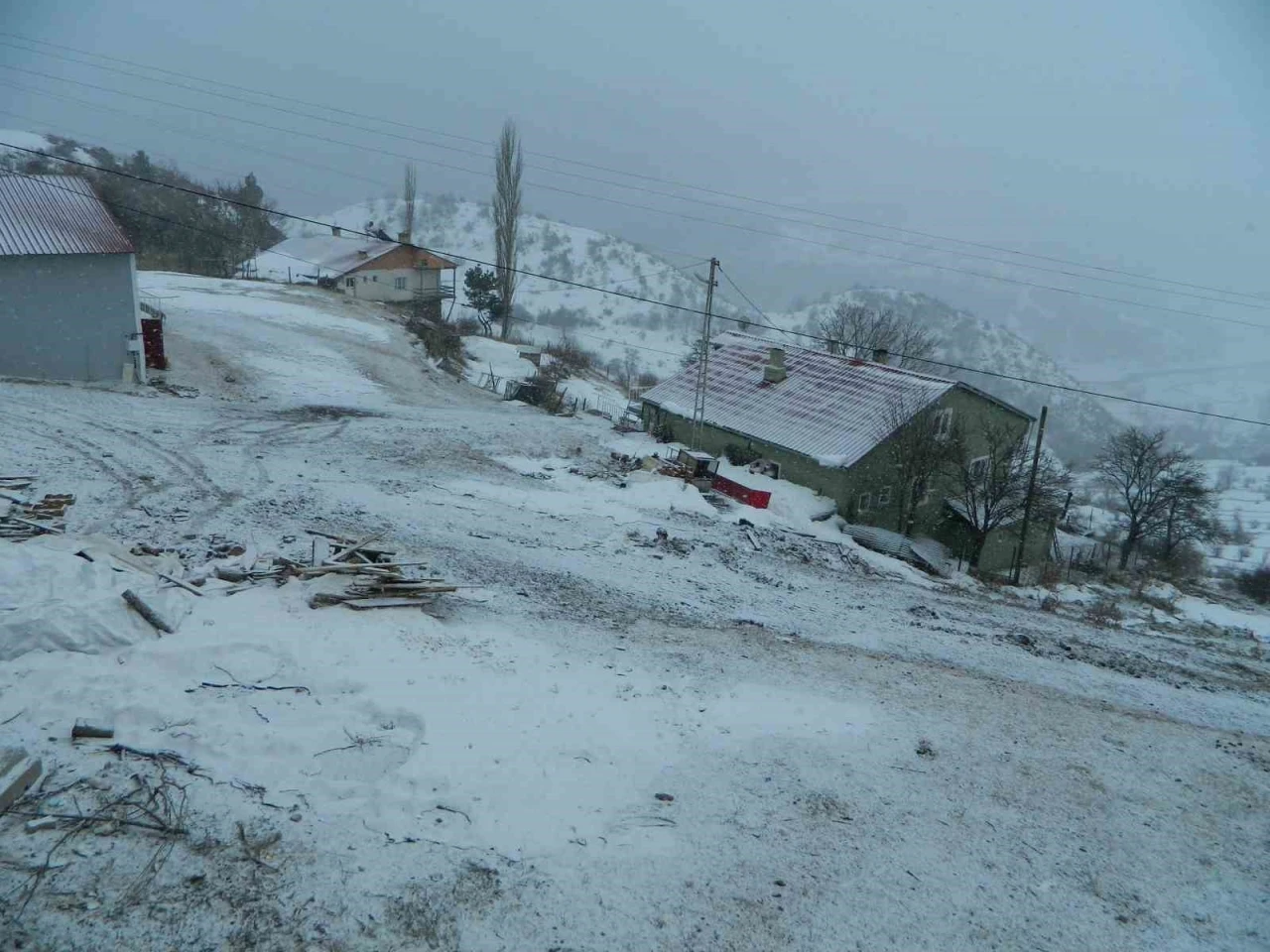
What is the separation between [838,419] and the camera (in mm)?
24516

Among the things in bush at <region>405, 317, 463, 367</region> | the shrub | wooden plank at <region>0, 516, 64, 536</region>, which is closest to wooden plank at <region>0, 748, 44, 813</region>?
wooden plank at <region>0, 516, 64, 536</region>

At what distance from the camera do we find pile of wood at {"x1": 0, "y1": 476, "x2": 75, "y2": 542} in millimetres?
10086

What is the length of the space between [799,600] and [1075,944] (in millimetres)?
7500

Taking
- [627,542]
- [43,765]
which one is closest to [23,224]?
[627,542]

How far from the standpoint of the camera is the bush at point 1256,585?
32.2m

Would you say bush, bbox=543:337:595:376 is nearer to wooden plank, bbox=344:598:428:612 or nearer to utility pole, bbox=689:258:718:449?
utility pole, bbox=689:258:718:449

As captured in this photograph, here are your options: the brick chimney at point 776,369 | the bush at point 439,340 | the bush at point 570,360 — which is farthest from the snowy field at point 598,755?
the bush at point 570,360

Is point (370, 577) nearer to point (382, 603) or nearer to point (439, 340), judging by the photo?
point (382, 603)

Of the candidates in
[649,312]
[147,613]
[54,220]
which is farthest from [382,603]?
[649,312]

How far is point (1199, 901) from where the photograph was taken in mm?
6816

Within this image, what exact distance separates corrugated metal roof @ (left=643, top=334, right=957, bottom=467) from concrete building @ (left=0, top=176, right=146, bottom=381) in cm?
1676

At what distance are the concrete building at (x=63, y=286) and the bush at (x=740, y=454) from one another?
17.9m

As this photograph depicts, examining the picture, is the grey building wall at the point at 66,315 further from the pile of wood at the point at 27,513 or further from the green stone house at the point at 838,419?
the green stone house at the point at 838,419

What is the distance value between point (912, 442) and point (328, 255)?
40186 mm
